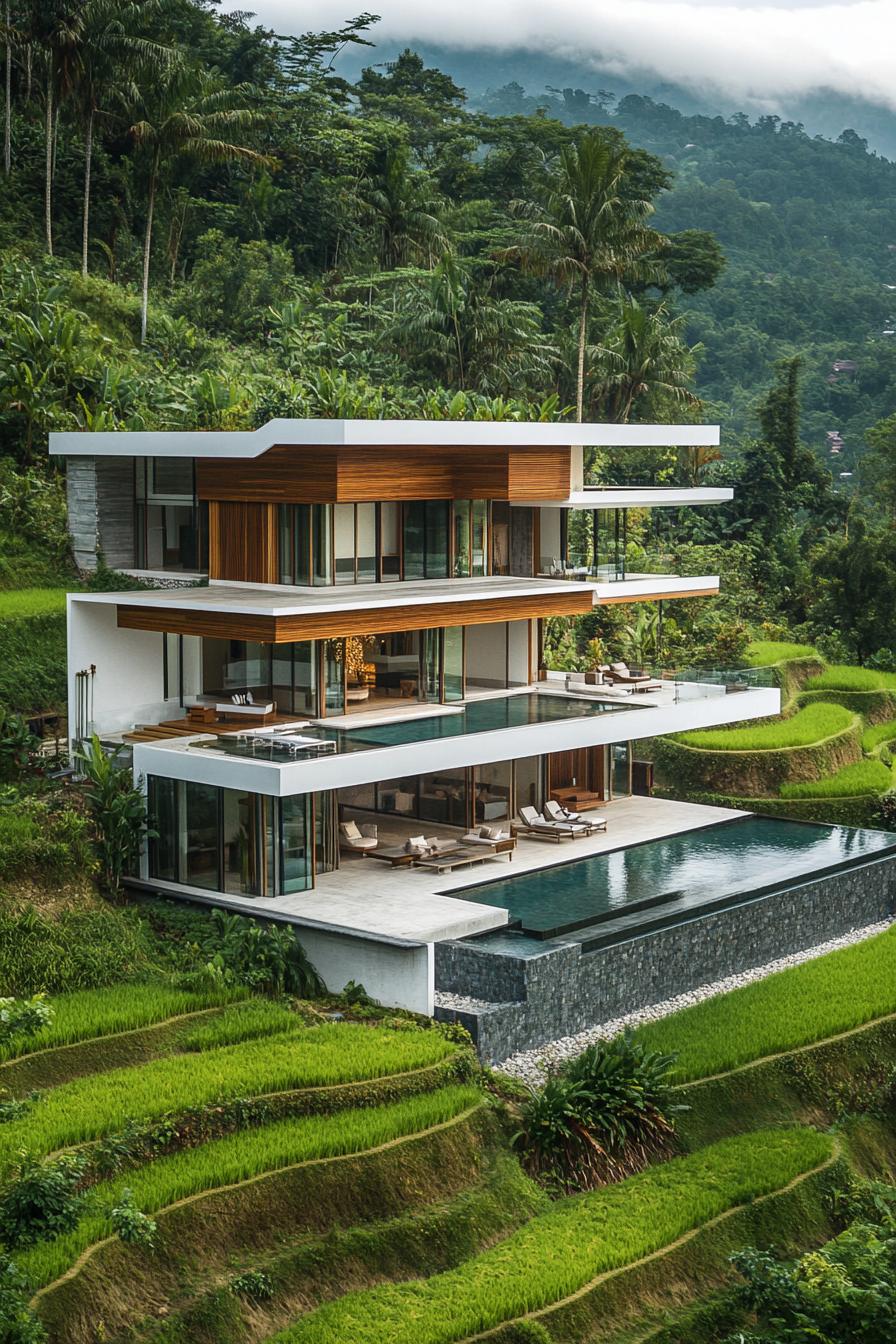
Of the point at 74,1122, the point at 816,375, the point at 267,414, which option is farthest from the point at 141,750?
the point at 816,375

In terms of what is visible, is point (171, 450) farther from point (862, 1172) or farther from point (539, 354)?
point (539, 354)

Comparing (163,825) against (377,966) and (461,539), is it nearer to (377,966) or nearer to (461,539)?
(377,966)

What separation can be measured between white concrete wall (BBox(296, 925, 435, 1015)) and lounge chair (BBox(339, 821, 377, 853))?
3506mm

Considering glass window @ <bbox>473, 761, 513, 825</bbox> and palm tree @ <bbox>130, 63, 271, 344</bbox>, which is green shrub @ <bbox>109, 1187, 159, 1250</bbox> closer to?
glass window @ <bbox>473, 761, 513, 825</bbox>

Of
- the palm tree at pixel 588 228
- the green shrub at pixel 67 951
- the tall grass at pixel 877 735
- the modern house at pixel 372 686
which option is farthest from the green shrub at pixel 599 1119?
the palm tree at pixel 588 228

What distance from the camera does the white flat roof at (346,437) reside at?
86.0 ft

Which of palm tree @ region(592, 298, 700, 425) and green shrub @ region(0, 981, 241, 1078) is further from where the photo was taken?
palm tree @ region(592, 298, 700, 425)

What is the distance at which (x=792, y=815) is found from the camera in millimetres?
36125

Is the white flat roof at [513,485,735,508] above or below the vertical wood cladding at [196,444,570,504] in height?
below

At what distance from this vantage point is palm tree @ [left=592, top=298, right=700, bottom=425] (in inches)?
2168

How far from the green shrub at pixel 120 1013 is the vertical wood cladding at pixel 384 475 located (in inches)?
363

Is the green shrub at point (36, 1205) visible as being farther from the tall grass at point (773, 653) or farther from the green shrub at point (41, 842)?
the tall grass at point (773, 653)

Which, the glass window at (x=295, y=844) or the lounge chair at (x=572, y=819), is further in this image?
the lounge chair at (x=572, y=819)

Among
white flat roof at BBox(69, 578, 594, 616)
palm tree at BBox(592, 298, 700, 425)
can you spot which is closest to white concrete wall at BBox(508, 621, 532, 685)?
white flat roof at BBox(69, 578, 594, 616)
